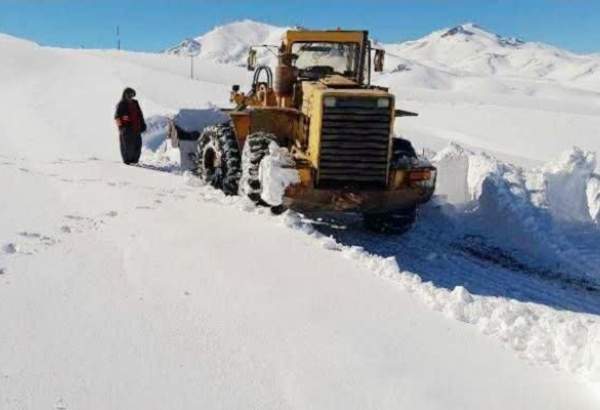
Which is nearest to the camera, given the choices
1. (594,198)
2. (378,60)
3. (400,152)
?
(400,152)

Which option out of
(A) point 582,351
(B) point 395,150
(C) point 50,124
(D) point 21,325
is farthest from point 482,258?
(C) point 50,124

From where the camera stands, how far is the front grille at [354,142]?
23.5 ft

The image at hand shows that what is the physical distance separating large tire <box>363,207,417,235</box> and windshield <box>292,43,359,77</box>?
6.55ft

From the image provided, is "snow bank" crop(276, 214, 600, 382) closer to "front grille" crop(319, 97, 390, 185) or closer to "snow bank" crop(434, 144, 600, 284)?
"front grille" crop(319, 97, 390, 185)

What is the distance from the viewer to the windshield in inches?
352

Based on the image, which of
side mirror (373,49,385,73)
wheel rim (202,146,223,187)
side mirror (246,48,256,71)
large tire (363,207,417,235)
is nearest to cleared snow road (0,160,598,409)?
large tire (363,207,417,235)

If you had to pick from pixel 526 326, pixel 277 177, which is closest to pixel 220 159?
pixel 277 177

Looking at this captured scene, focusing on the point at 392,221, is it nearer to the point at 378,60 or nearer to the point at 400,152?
the point at 400,152

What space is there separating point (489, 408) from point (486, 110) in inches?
913

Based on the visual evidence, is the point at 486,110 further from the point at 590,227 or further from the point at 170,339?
the point at 170,339

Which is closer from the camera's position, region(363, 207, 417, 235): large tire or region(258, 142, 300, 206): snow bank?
region(258, 142, 300, 206): snow bank

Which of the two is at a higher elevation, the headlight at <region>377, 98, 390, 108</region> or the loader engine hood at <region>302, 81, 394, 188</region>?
the headlight at <region>377, 98, 390, 108</region>

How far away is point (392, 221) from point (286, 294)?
3352mm

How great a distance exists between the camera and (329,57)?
9.04m
